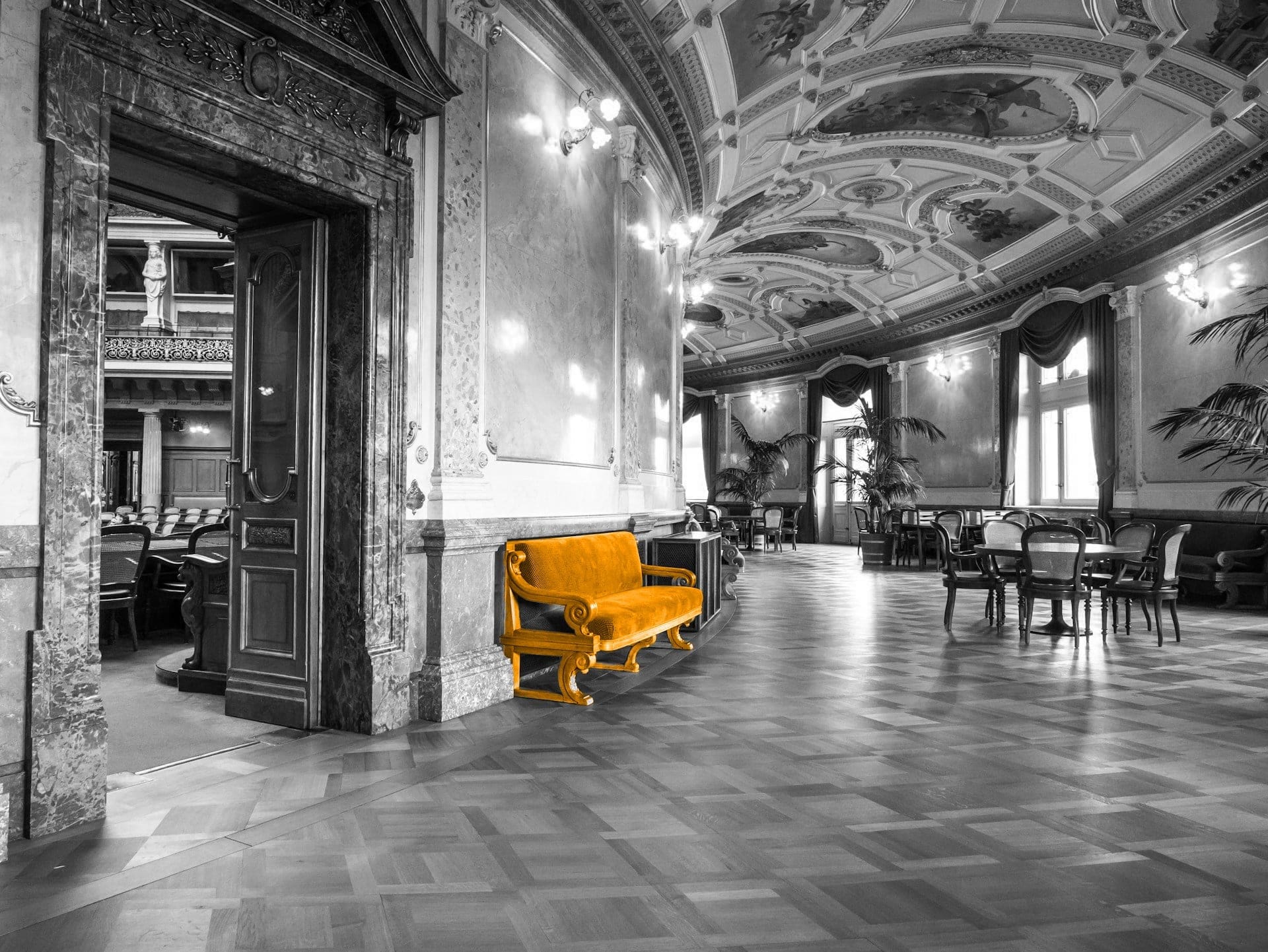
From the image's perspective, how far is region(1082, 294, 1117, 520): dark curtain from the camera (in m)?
11.4

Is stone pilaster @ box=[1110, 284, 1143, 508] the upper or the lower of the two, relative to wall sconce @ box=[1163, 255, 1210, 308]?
lower

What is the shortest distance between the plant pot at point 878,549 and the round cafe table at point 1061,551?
659 centimetres

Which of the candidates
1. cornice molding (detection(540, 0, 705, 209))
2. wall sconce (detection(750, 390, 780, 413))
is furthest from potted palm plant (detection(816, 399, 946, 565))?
cornice molding (detection(540, 0, 705, 209))

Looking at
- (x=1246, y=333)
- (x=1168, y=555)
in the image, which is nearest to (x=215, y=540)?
(x=1168, y=555)

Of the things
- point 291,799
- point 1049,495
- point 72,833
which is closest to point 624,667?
point 291,799

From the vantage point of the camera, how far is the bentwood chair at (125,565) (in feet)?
19.5

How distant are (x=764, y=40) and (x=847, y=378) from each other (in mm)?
11564

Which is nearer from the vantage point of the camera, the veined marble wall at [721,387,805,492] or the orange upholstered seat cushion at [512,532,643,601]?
the orange upholstered seat cushion at [512,532,643,601]

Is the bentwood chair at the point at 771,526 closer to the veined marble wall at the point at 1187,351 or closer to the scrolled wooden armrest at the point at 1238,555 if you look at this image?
the veined marble wall at the point at 1187,351

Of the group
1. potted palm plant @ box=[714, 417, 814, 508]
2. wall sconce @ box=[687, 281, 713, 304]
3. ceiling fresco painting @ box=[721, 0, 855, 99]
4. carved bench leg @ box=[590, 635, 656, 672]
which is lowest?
carved bench leg @ box=[590, 635, 656, 672]

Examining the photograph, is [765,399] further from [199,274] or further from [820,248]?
[199,274]

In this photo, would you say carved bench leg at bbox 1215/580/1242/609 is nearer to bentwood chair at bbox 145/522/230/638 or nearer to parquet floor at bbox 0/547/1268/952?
parquet floor at bbox 0/547/1268/952

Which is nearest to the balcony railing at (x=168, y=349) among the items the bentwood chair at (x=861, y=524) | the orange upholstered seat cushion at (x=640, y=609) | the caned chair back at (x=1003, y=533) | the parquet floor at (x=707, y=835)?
the bentwood chair at (x=861, y=524)

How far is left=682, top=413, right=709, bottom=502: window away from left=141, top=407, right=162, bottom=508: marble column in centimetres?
1200
